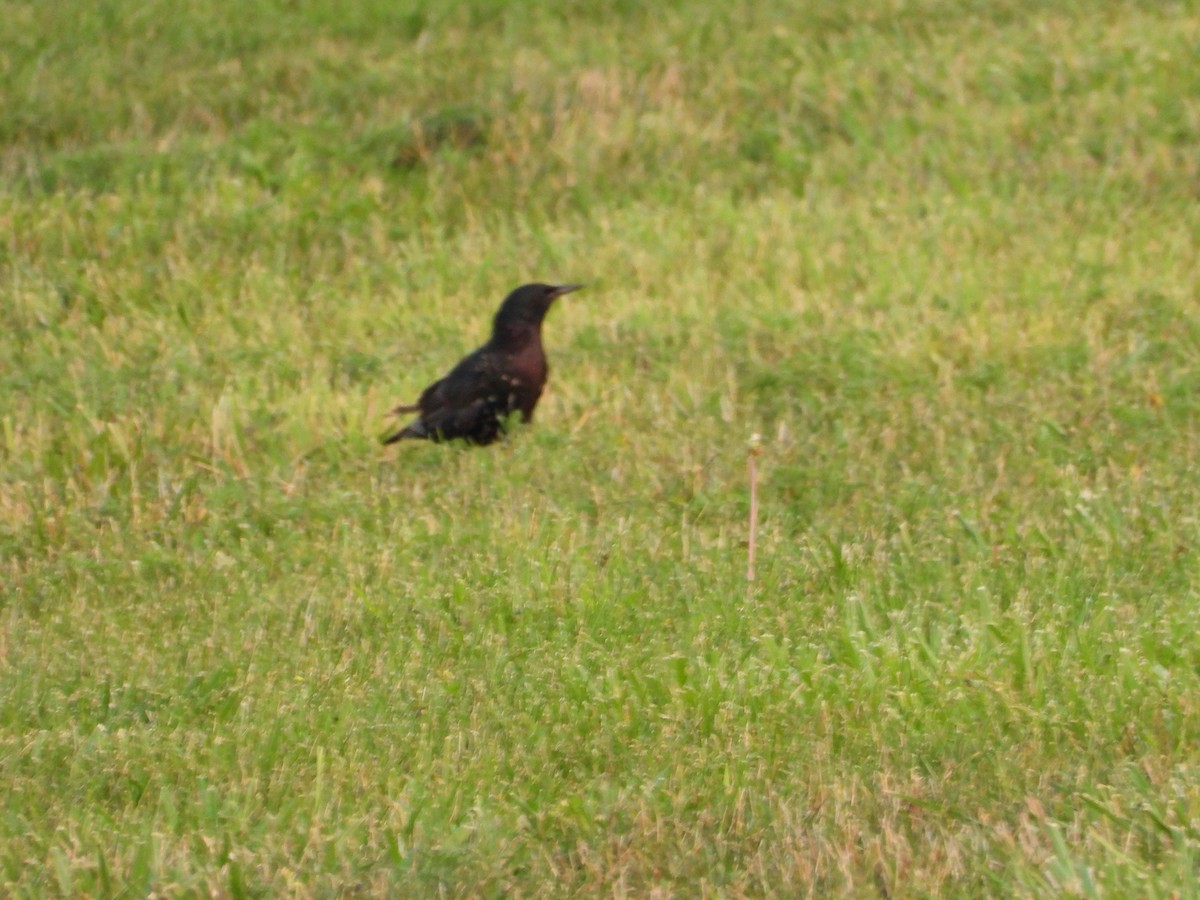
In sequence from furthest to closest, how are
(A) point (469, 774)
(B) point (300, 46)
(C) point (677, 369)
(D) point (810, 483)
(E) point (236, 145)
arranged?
1. (B) point (300, 46)
2. (E) point (236, 145)
3. (C) point (677, 369)
4. (D) point (810, 483)
5. (A) point (469, 774)

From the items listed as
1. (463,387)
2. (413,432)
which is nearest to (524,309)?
(463,387)

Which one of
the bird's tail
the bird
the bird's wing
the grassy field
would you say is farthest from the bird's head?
the bird's tail

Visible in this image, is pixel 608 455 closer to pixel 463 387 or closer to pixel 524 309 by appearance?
pixel 463 387

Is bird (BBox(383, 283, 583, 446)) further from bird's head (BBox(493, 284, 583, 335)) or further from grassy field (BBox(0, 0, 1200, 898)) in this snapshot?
grassy field (BBox(0, 0, 1200, 898))

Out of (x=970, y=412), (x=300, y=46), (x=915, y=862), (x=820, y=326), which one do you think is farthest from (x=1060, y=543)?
(x=300, y=46)

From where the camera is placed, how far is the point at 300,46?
547 inches

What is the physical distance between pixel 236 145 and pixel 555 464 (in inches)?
218

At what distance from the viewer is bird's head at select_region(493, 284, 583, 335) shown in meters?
8.08

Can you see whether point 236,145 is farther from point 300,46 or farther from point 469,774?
point 469,774

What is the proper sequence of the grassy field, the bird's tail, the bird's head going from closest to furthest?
the grassy field → the bird's tail → the bird's head

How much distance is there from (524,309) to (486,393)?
0.61 metres

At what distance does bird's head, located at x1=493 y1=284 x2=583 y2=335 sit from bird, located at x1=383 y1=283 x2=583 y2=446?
1cm

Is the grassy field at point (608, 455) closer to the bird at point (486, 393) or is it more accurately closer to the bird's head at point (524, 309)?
the bird at point (486, 393)

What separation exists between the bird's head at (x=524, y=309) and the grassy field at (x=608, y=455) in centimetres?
41
